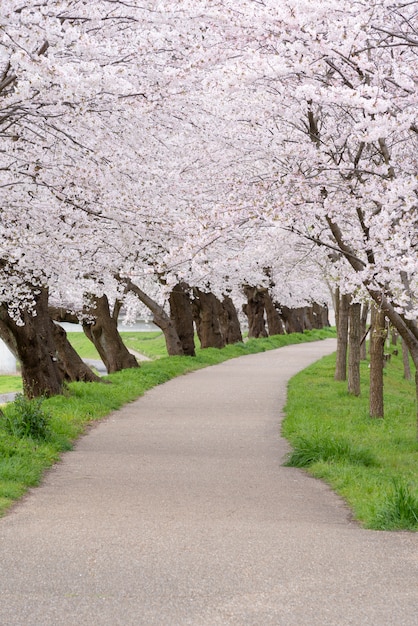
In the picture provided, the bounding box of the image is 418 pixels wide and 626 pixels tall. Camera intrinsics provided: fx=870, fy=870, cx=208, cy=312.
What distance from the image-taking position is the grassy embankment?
9945 millimetres

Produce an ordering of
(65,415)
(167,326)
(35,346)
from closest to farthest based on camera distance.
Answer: (65,415) < (35,346) < (167,326)

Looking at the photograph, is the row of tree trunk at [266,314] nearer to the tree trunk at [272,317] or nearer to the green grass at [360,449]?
the tree trunk at [272,317]

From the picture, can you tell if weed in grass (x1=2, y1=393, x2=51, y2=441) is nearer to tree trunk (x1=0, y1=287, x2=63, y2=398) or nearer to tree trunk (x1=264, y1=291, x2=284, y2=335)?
tree trunk (x1=0, y1=287, x2=63, y2=398)

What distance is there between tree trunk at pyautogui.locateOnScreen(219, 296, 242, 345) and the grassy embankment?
9.37 m

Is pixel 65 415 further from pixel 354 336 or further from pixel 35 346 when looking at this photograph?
pixel 354 336

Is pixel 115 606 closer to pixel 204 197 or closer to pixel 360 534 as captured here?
pixel 360 534

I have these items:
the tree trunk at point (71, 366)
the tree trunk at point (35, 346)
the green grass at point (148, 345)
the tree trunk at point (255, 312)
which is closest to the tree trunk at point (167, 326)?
the tree trunk at point (71, 366)

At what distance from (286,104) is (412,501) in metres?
6.72

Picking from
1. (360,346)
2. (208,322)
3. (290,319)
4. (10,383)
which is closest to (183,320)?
(208,322)

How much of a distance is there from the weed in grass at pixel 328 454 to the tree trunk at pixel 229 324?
31736 millimetres

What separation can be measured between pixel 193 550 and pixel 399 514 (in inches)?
83.8

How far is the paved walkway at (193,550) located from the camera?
547 cm

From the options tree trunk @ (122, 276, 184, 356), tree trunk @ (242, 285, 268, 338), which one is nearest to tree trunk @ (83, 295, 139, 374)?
tree trunk @ (122, 276, 184, 356)

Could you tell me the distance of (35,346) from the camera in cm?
1766
